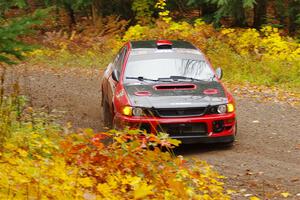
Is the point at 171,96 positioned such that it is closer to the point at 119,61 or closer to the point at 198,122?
the point at 198,122

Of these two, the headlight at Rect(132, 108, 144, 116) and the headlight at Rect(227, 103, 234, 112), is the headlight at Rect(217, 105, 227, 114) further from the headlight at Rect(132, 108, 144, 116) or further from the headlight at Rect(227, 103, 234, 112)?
the headlight at Rect(132, 108, 144, 116)

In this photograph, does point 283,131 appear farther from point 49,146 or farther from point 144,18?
point 144,18

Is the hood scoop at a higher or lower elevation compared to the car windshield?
lower

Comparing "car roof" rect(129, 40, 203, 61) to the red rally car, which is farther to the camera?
"car roof" rect(129, 40, 203, 61)

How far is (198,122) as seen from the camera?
872 centimetres

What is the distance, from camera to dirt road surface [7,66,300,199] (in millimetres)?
7361

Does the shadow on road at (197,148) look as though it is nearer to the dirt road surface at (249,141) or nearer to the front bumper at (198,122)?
the dirt road surface at (249,141)

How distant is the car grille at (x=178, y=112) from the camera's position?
8664 millimetres

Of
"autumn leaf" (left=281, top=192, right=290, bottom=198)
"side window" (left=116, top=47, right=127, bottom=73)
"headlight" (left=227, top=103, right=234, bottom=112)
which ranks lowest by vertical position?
"autumn leaf" (left=281, top=192, right=290, bottom=198)

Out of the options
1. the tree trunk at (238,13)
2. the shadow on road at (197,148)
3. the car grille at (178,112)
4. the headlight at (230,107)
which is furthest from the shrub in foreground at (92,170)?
the tree trunk at (238,13)

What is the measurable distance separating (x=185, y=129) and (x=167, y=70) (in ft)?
4.86

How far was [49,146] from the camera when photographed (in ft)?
19.6

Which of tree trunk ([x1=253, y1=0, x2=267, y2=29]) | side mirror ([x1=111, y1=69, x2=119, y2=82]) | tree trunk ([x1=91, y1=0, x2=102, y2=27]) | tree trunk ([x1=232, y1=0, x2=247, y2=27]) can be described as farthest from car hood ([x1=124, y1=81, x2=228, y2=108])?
tree trunk ([x1=91, y1=0, x2=102, y2=27])

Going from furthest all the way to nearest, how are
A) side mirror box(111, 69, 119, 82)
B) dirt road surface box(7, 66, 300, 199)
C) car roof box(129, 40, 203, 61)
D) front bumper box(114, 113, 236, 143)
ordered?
car roof box(129, 40, 203, 61), side mirror box(111, 69, 119, 82), front bumper box(114, 113, 236, 143), dirt road surface box(7, 66, 300, 199)
